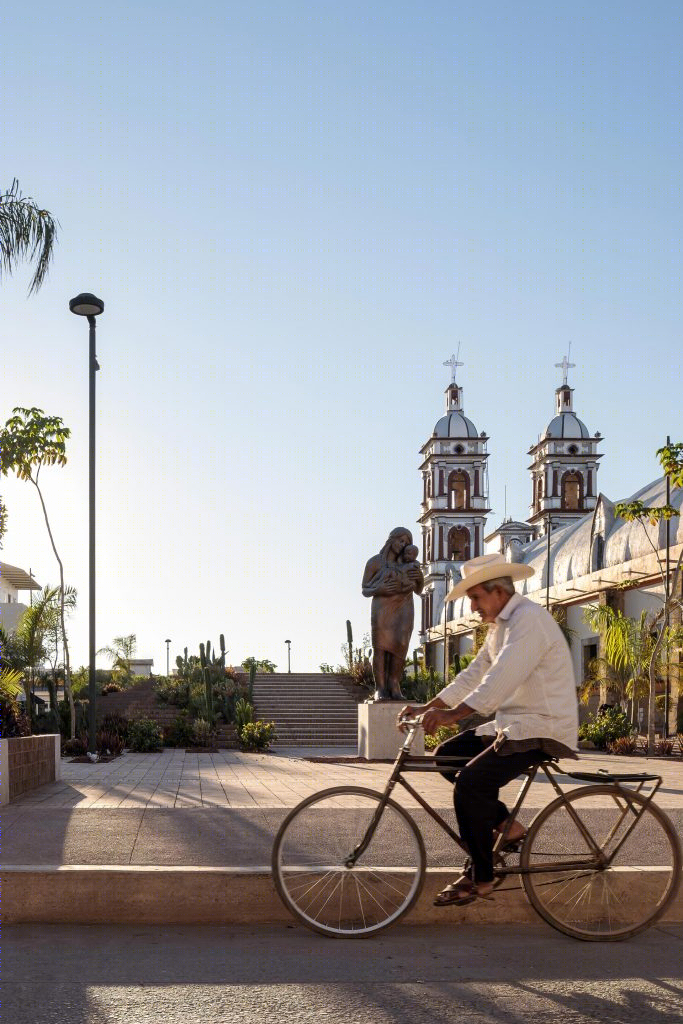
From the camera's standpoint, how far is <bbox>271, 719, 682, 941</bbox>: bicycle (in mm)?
5352

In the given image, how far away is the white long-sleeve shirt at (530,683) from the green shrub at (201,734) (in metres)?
20.3

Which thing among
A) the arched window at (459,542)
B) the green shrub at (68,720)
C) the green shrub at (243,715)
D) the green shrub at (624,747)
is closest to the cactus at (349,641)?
the green shrub at (243,715)

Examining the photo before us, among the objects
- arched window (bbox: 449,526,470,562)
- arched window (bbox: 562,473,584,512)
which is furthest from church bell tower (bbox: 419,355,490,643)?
arched window (bbox: 562,473,584,512)

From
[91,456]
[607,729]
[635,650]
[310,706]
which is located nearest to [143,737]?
[91,456]

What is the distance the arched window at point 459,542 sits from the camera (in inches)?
3007

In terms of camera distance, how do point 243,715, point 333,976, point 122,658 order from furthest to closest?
point 122,658, point 243,715, point 333,976

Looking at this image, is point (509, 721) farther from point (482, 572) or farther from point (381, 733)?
point (381, 733)

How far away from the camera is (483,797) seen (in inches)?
207

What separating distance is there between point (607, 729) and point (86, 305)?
12718 mm

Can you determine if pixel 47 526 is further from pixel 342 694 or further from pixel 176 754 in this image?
pixel 342 694

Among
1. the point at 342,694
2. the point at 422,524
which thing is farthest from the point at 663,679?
the point at 422,524

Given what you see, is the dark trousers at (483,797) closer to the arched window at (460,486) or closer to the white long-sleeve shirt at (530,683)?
the white long-sleeve shirt at (530,683)

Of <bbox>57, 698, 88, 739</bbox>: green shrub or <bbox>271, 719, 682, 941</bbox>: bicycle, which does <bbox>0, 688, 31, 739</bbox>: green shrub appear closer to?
<bbox>271, 719, 682, 941</bbox>: bicycle

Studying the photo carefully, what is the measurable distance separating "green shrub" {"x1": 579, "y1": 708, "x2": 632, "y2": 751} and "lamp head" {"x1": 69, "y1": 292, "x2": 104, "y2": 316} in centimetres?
1251
